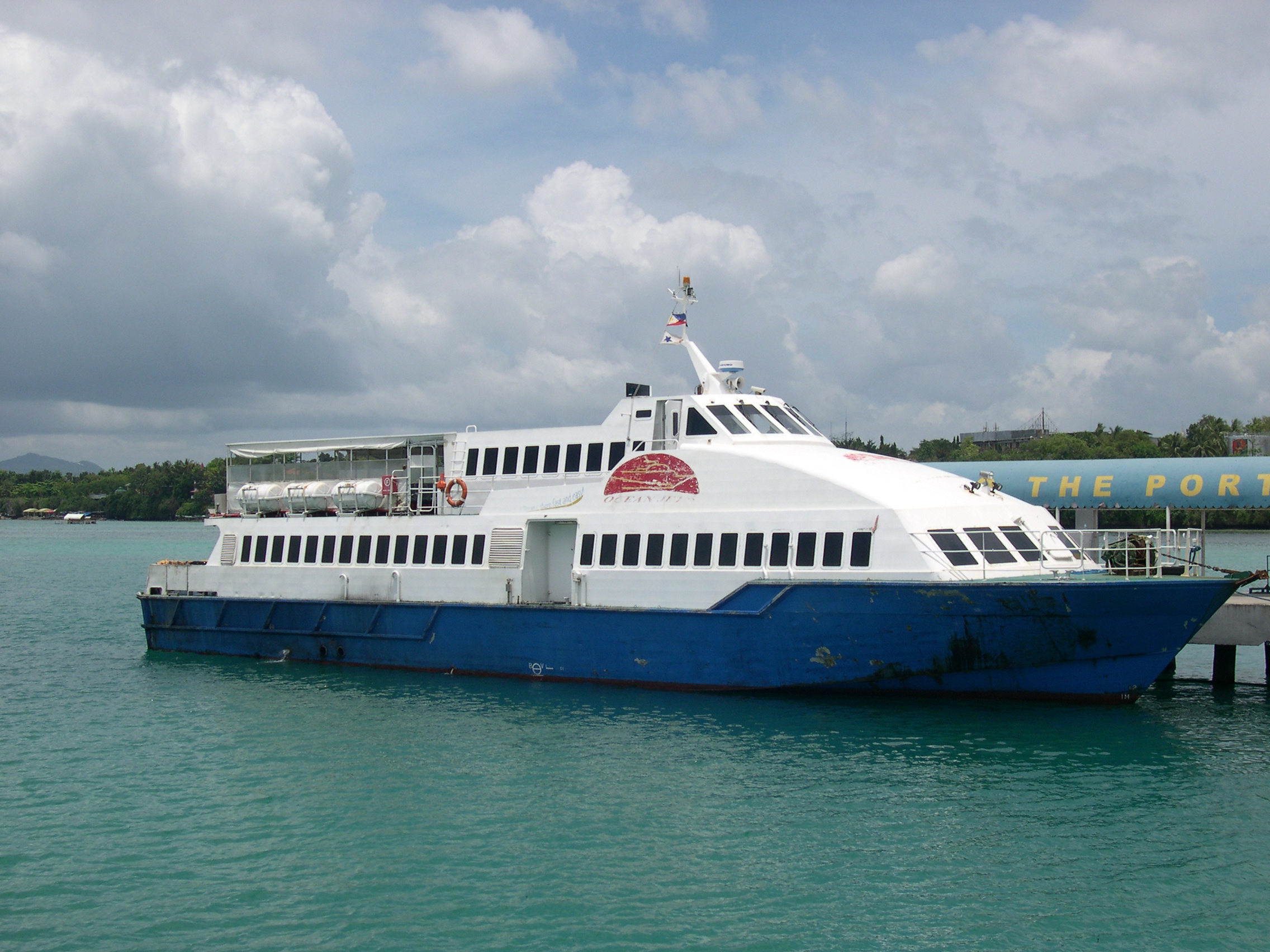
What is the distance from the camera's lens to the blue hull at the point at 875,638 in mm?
17781

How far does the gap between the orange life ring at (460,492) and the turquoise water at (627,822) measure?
4.42 meters

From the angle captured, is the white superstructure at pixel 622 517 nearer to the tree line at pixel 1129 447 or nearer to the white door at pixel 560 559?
the white door at pixel 560 559

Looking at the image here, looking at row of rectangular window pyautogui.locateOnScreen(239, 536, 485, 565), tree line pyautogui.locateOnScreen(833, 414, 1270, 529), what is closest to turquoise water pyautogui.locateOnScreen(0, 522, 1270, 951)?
row of rectangular window pyautogui.locateOnScreen(239, 536, 485, 565)

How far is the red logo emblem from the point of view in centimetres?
2119

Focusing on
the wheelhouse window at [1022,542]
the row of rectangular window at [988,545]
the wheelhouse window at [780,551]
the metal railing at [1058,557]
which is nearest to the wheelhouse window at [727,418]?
the wheelhouse window at [780,551]

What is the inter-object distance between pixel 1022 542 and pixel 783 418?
547cm

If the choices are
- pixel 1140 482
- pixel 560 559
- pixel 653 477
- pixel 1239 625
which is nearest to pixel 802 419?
pixel 653 477

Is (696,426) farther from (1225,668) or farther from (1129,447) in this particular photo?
(1129,447)

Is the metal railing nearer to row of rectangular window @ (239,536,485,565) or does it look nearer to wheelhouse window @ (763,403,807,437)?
wheelhouse window @ (763,403,807,437)

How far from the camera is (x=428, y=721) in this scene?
1961 cm

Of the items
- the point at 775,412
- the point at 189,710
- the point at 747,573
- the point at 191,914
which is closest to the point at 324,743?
the point at 189,710

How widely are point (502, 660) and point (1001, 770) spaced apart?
10619 millimetres

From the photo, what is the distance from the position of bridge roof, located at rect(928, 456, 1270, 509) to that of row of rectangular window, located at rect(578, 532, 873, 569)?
1646cm

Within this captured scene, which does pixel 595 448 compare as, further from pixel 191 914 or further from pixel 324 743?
pixel 191 914
